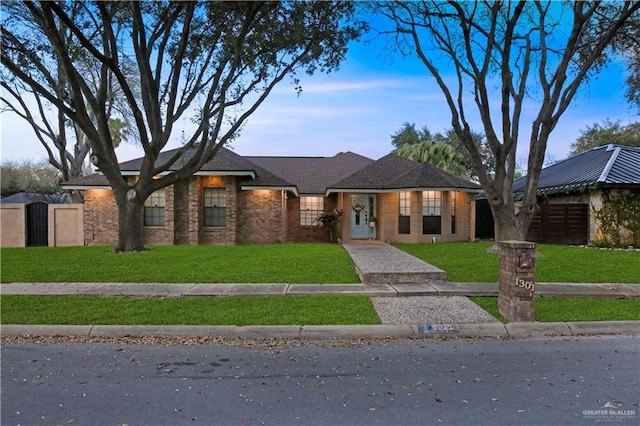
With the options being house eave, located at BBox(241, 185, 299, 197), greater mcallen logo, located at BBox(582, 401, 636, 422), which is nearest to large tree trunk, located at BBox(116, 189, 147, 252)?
house eave, located at BBox(241, 185, 299, 197)

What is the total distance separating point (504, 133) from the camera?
13.9 metres

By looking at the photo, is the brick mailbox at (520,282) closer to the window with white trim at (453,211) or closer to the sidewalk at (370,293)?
the sidewalk at (370,293)

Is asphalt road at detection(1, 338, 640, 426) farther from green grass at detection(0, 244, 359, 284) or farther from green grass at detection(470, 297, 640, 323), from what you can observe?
green grass at detection(0, 244, 359, 284)

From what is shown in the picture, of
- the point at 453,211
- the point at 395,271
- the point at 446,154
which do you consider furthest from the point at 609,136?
the point at 395,271

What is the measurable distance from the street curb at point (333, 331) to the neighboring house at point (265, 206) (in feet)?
41.7

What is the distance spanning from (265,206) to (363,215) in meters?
4.79

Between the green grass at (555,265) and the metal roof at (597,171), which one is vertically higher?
the metal roof at (597,171)

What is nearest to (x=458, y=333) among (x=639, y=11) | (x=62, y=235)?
(x=639, y=11)

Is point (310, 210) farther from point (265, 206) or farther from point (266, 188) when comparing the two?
point (266, 188)

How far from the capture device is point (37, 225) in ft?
62.0

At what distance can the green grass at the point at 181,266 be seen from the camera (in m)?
9.96

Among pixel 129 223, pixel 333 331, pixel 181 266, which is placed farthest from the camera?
pixel 129 223

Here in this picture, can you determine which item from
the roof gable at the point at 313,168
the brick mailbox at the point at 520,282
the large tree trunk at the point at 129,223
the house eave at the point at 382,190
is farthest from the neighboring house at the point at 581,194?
the large tree trunk at the point at 129,223

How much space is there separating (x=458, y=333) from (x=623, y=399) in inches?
99.2
